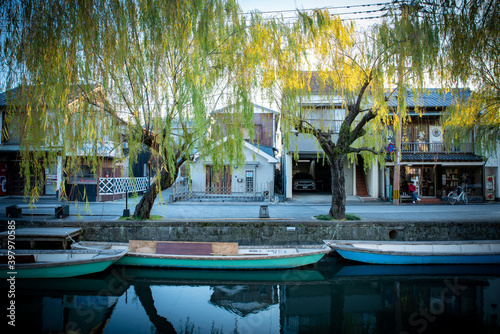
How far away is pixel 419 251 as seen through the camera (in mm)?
9516

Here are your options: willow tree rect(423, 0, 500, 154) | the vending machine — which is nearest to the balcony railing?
the vending machine

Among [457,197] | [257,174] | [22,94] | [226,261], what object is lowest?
[226,261]

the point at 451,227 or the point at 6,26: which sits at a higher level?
the point at 6,26

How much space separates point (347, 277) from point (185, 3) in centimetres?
861

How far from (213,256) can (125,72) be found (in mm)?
5597

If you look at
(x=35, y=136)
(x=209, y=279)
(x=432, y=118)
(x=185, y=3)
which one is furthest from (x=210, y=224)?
(x=432, y=118)

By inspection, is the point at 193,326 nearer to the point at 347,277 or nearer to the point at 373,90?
the point at 347,277

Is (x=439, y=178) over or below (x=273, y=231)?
over

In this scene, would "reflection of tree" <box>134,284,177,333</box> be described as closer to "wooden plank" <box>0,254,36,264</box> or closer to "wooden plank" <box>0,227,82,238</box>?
"wooden plank" <box>0,254,36,264</box>

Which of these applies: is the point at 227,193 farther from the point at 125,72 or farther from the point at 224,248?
→ the point at 125,72

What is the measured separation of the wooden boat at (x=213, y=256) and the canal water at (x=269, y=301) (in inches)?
13.9

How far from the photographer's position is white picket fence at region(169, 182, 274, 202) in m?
19.1

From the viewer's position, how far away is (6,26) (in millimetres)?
5203

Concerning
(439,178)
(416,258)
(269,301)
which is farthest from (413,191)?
(269,301)
